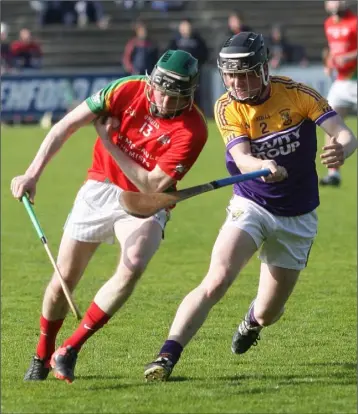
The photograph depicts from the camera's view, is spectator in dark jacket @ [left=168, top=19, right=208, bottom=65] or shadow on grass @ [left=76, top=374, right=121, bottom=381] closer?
shadow on grass @ [left=76, top=374, right=121, bottom=381]

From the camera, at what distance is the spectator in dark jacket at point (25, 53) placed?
2744 centimetres

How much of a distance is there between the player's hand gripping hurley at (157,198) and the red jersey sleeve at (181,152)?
0.58 ft

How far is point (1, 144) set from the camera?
2247 cm

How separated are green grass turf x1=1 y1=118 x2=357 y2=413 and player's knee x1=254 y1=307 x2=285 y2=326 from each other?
24 centimetres

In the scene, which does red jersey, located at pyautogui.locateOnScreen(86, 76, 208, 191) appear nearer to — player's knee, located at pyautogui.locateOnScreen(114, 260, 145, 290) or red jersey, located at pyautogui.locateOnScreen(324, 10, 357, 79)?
player's knee, located at pyautogui.locateOnScreen(114, 260, 145, 290)

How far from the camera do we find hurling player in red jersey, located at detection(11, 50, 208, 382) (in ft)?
21.4

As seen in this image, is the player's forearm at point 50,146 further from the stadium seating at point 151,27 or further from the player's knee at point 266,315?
the stadium seating at point 151,27

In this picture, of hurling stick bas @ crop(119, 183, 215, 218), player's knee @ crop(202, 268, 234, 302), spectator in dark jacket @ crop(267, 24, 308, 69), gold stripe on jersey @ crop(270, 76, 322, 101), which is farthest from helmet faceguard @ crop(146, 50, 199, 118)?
spectator in dark jacket @ crop(267, 24, 308, 69)

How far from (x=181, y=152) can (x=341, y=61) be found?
1029 centimetres

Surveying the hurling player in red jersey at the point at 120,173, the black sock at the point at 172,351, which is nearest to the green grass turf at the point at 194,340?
the black sock at the point at 172,351

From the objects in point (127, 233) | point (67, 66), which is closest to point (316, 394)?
point (127, 233)

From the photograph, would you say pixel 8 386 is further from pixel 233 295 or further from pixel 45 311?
pixel 233 295

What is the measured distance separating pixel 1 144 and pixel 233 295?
13515mm

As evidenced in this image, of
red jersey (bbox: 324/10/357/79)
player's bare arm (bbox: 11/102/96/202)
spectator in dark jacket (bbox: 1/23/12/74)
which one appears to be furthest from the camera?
spectator in dark jacket (bbox: 1/23/12/74)
